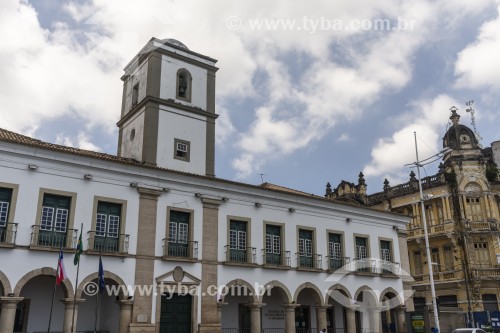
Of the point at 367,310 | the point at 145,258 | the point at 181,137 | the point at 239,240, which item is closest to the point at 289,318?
the point at 239,240

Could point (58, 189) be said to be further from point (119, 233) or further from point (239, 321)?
point (239, 321)

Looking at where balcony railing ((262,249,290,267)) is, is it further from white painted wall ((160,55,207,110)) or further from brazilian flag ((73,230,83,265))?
brazilian flag ((73,230,83,265))

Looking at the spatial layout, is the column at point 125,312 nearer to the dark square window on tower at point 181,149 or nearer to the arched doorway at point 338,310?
the dark square window on tower at point 181,149

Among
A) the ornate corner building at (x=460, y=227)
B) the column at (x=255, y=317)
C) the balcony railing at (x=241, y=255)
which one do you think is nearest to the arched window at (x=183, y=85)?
the balcony railing at (x=241, y=255)

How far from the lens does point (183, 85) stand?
1098 inches

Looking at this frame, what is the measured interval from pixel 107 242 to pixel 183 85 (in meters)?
11.0

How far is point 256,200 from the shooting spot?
82.7 ft

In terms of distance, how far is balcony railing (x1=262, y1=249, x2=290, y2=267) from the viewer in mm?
24578

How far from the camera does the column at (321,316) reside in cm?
2534

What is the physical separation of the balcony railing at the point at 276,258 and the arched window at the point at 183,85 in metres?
9.63

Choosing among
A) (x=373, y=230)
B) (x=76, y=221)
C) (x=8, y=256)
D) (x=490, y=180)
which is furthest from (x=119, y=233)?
(x=490, y=180)

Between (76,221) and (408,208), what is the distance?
2960 cm

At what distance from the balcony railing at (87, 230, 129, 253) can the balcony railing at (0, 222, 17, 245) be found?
279 centimetres

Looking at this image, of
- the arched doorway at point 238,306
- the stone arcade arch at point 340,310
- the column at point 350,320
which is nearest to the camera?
the arched doorway at point 238,306
